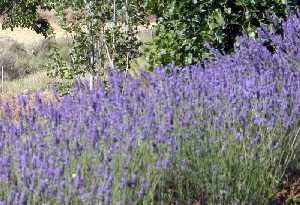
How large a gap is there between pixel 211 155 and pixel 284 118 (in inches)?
21.8

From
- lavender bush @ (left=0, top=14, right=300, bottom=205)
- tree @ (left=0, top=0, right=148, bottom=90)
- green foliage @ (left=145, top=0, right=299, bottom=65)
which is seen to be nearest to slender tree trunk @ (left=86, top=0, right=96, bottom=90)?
tree @ (left=0, top=0, right=148, bottom=90)

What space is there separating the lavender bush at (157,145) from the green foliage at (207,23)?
2242 mm

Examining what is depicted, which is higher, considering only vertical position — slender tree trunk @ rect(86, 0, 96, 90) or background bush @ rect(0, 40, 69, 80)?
slender tree trunk @ rect(86, 0, 96, 90)

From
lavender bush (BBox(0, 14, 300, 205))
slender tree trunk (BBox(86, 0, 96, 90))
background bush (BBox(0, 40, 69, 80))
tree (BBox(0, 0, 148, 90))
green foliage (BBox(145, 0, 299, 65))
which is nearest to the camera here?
lavender bush (BBox(0, 14, 300, 205))

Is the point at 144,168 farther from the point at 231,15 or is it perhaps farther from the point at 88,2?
the point at 88,2

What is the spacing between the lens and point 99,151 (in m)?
3.23

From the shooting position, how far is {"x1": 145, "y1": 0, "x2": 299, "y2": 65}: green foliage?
670 cm

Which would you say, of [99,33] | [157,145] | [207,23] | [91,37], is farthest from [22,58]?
[157,145]

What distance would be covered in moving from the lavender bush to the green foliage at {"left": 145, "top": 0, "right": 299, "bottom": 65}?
7.36 feet

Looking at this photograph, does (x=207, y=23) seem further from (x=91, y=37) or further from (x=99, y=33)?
(x=99, y=33)

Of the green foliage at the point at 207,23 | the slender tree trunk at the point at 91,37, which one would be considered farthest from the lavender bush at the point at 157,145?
the slender tree trunk at the point at 91,37

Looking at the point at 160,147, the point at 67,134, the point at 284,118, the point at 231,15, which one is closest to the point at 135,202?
the point at 160,147

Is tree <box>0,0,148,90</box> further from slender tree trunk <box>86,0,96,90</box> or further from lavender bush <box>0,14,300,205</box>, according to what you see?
lavender bush <box>0,14,300,205</box>

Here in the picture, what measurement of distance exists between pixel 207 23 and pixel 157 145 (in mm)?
3538
